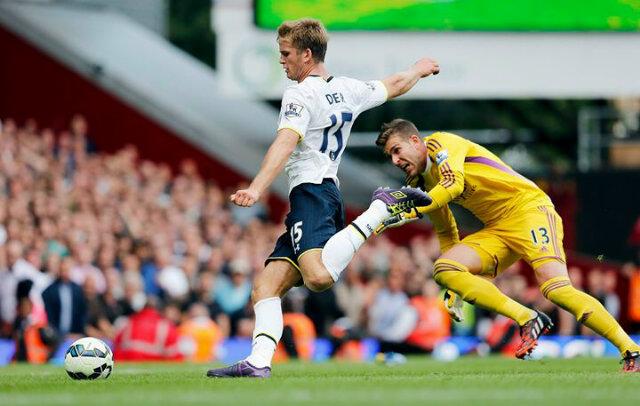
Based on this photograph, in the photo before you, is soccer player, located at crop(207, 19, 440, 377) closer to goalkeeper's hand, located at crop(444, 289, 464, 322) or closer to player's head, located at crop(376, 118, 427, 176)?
player's head, located at crop(376, 118, 427, 176)

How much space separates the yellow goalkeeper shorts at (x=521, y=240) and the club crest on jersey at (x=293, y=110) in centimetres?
205

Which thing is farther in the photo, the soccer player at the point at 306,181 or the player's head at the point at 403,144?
the player's head at the point at 403,144

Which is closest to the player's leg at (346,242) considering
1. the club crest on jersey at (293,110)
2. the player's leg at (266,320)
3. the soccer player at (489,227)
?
the soccer player at (489,227)

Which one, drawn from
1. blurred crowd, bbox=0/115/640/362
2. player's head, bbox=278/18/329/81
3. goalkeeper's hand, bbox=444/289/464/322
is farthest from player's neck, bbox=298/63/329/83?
blurred crowd, bbox=0/115/640/362

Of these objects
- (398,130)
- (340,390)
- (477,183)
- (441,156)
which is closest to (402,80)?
(398,130)

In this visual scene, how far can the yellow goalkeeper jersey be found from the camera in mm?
10648

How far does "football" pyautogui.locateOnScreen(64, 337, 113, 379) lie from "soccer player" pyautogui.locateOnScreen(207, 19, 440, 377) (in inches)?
30.6

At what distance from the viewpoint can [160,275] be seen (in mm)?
19594

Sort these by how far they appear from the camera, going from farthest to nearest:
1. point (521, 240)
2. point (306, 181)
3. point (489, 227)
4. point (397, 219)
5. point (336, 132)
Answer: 1. point (489, 227)
2. point (521, 240)
3. point (397, 219)
4. point (336, 132)
5. point (306, 181)

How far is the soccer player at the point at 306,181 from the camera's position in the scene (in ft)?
31.8

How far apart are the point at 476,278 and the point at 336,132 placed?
63.8 inches

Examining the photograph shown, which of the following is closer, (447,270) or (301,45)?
(301,45)

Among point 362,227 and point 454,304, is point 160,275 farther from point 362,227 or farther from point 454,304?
point 362,227

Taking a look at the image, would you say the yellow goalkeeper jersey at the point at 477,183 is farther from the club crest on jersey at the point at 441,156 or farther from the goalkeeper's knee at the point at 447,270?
the goalkeeper's knee at the point at 447,270
